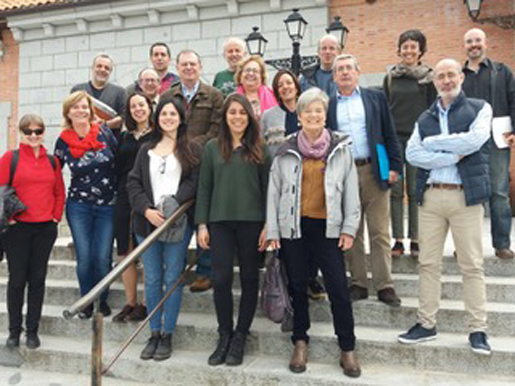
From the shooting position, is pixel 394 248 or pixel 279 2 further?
pixel 279 2

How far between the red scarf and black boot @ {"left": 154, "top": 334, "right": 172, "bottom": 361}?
1727mm

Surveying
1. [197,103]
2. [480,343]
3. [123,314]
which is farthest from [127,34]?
[480,343]

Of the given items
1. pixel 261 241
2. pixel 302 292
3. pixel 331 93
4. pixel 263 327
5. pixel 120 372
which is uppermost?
pixel 331 93

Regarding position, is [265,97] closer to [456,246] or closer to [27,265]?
[456,246]

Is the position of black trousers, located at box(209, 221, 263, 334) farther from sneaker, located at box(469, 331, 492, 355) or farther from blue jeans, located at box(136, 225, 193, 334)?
sneaker, located at box(469, 331, 492, 355)

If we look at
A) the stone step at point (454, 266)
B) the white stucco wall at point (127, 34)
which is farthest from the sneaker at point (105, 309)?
the white stucco wall at point (127, 34)

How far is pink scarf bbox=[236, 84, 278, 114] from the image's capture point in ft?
13.5

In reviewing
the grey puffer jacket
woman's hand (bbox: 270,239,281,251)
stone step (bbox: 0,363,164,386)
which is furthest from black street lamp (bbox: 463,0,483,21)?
stone step (bbox: 0,363,164,386)

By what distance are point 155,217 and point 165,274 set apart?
478 millimetres

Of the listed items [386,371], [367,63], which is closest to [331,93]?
[386,371]

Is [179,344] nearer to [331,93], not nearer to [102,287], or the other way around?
[102,287]

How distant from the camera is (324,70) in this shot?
448cm

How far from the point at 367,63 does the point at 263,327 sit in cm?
715

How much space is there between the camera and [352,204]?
3.25 m
